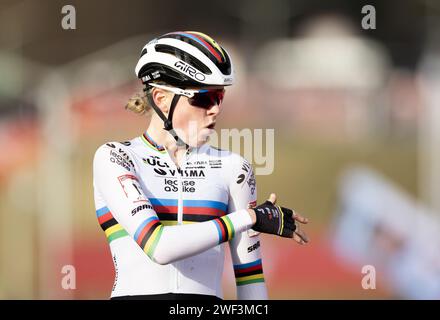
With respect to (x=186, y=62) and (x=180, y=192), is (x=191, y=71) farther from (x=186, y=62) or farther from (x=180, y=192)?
(x=180, y=192)

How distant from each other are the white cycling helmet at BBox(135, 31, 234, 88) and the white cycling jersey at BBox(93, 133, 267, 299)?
0.42 m

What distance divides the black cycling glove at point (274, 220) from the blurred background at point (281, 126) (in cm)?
649

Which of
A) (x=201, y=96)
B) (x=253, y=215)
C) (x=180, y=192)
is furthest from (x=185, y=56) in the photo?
(x=253, y=215)

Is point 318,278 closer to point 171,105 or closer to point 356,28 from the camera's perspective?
point 356,28

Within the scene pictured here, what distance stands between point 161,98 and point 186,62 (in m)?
0.29

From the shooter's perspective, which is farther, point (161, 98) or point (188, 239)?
point (161, 98)

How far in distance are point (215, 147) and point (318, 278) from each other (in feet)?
22.6

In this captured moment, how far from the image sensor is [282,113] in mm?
11477

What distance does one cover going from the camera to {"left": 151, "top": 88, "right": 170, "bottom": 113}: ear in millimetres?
4691

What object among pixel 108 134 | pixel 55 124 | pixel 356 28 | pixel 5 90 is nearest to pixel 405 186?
pixel 356 28

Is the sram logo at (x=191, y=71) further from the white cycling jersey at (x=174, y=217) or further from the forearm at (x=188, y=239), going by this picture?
the forearm at (x=188, y=239)

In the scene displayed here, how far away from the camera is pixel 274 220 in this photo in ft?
14.0

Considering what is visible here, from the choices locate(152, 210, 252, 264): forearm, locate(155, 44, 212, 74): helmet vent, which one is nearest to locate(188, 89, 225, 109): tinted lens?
locate(155, 44, 212, 74): helmet vent

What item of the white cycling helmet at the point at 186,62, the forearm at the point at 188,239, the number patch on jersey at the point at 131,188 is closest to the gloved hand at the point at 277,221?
the forearm at the point at 188,239
